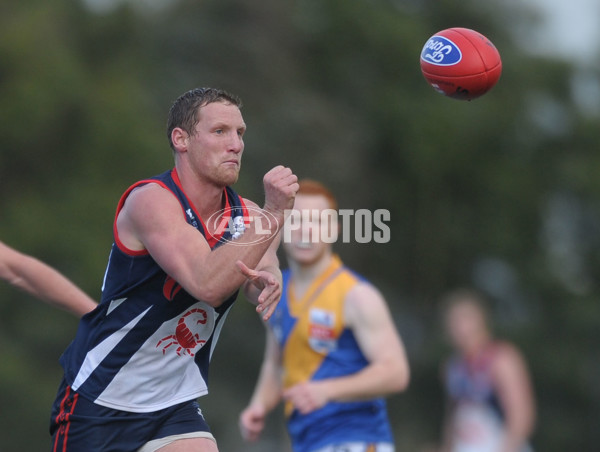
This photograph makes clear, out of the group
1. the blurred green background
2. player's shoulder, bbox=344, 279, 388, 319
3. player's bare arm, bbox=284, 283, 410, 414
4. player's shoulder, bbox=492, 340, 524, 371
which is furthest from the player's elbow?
the blurred green background

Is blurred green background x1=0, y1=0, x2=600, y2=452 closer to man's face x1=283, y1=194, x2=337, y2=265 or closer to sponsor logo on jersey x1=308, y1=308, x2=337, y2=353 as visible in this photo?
man's face x1=283, y1=194, x2=337, y2=265

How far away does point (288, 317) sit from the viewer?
700cm

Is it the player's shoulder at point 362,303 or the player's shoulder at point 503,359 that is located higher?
the player's shoulder at point 503,359

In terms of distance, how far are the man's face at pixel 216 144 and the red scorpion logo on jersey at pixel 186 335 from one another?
2.05 ft

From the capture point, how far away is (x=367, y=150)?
84.0 ft

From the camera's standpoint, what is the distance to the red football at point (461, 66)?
19.6 ft

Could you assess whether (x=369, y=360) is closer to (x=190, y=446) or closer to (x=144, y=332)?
(x=190, y=446)

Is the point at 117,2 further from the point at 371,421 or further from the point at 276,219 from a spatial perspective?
the point at 276,219

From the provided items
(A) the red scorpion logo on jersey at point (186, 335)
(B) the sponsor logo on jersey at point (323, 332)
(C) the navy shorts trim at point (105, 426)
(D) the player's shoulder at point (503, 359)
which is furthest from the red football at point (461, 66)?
(D) the player's shoulder at point (503, 359)

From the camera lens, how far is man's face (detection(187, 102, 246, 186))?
4.91m

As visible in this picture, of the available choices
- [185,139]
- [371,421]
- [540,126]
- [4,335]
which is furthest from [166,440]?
[540,126]

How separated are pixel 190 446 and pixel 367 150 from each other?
68.5 ft

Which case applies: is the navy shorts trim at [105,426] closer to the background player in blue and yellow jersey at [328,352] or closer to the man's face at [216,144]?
the man's face at [216,144]

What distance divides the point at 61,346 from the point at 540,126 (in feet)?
45.2
